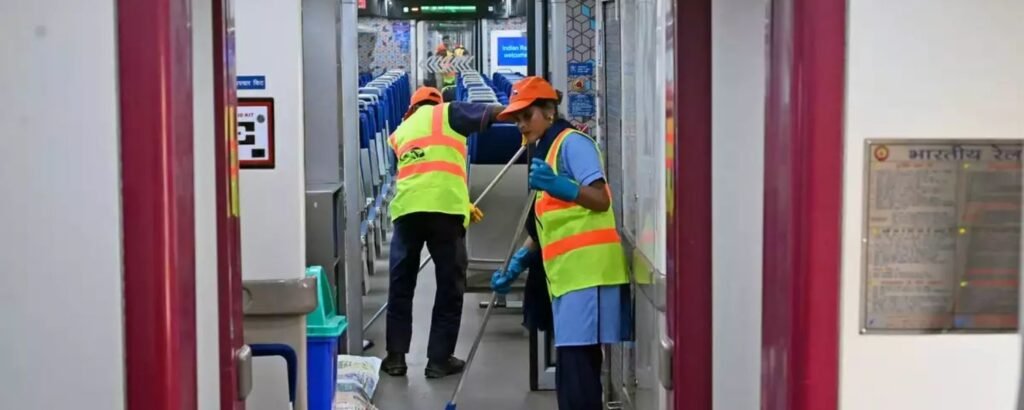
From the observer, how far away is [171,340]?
2094 mm

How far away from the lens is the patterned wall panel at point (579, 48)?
6.35 metres

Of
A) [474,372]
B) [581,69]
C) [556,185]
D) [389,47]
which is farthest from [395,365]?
[389,47]

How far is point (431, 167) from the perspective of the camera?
6.95 metres

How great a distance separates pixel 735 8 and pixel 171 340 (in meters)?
1.50

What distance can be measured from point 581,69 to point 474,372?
75.6 inches

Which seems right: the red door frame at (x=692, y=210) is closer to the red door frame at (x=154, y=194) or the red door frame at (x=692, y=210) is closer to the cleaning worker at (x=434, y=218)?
the red door frame at (x=154, y=194)

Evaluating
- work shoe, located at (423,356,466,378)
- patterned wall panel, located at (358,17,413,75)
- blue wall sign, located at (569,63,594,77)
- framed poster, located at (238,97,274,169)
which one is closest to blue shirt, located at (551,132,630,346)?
blue wall sign, located at (569,63,594,77)

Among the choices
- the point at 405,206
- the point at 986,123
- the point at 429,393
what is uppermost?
the point at 986,123

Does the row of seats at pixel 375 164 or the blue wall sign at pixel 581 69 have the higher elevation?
the blue wall sign at pixel 581 69

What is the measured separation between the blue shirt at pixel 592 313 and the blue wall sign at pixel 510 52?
19.5 m

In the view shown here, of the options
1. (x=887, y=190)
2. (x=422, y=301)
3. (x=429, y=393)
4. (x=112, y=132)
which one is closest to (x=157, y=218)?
(x=112, y=132)

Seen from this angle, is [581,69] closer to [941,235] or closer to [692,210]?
[692,210]

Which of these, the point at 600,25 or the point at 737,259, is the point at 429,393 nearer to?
the point at 600,25

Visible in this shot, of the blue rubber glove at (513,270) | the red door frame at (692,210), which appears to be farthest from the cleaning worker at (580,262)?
the red door frame at (692,210)
